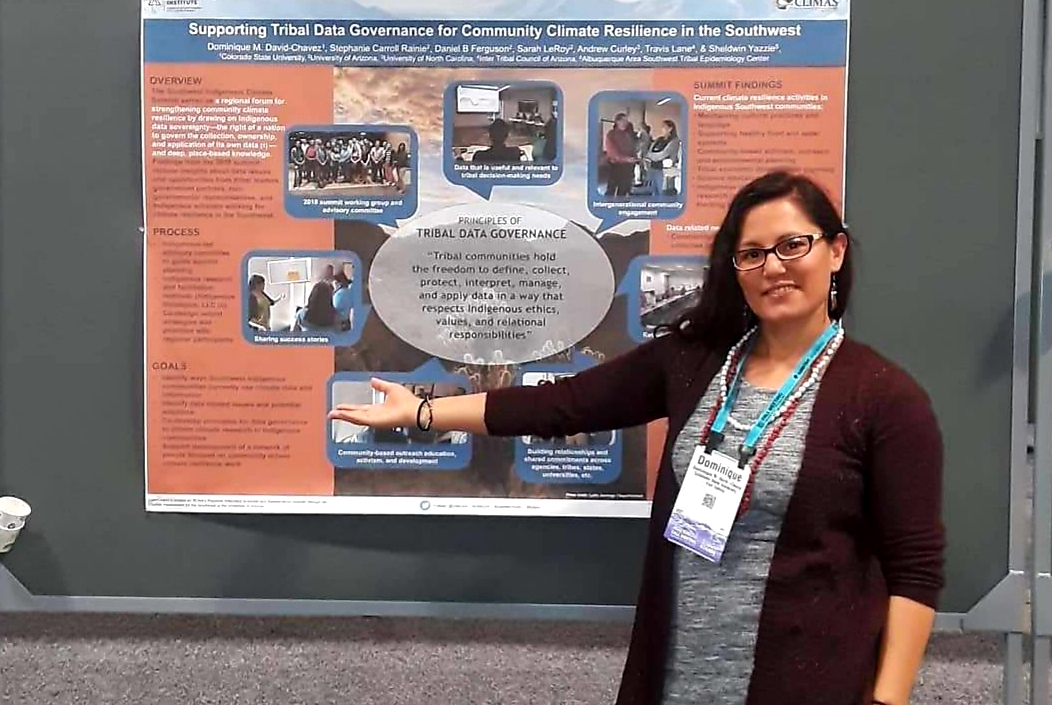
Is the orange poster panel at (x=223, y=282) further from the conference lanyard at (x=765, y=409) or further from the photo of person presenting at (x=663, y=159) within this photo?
the conference lanyard at (x=765, y=409)

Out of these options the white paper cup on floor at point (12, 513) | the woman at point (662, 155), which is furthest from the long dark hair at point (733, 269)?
the white paper cup on floor at point (12, 513)

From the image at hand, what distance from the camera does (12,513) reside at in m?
1.48

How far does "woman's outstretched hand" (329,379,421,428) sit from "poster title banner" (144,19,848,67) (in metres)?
0.48

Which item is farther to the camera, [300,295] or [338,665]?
[338,665]

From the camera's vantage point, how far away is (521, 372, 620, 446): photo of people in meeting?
148 centimetres

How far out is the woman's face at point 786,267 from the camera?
1.12 meters

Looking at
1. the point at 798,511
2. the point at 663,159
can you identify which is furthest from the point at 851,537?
the point at 663,159

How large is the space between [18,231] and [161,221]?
0.70 feet

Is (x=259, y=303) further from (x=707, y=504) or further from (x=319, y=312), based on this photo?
(x=707, y=504)

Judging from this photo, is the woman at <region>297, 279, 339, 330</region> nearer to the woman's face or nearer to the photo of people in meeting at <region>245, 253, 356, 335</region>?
the photo of people in meeting at <region>245, 253, 356, 335</region>

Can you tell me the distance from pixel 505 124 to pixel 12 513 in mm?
924

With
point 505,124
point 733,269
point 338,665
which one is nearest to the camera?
point 733,269

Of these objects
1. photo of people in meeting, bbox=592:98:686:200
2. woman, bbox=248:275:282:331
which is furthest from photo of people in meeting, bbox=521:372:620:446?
A: woman, bbox=248:275:282:331

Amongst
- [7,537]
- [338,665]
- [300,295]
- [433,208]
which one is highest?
[433,208]
